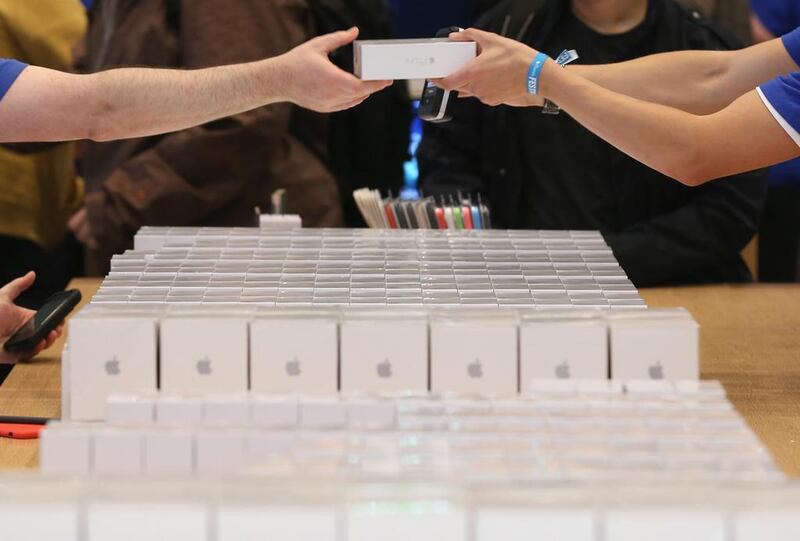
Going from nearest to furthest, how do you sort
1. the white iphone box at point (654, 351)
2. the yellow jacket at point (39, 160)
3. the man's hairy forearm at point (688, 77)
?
the white iphone box at point (654, 351) → the man's hairy forearm at point (688, 77) → the yellow jacket at point (39, 160)

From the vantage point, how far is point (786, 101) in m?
2.30

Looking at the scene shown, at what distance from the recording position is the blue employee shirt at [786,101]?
229cm

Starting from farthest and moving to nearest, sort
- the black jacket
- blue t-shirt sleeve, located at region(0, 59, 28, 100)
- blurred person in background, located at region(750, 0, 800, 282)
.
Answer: blurred person in background, located at region(750, 0, 800, 282) → the black jacket → blue t-shirt sleeve, located at region(0, 59, 28, 100)

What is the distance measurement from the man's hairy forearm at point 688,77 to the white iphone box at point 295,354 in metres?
1.46

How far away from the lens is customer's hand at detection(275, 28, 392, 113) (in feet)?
8.48

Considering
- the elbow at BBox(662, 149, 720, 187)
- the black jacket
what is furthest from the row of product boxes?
the black jacket

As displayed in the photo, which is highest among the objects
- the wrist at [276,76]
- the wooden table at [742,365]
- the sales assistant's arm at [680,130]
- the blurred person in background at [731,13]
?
the blurred person in background at [731,13]

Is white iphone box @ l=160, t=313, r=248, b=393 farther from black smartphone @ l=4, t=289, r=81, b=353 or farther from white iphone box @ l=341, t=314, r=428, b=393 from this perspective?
black smartphone @ l=4, t=289, r=81, b=353

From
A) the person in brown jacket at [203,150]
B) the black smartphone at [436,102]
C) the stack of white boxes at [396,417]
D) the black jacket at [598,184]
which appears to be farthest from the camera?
the person in brown jacket at [203,150]

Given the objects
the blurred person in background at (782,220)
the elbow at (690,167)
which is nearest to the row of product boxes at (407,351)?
the elbow at (690,167)

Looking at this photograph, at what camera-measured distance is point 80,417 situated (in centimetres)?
189

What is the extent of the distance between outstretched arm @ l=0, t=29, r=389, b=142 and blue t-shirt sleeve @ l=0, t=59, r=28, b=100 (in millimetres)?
10

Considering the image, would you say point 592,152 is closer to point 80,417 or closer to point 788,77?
point 788,77

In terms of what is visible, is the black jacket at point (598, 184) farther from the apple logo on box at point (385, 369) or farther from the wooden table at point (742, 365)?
the apple logo on box at point (385, 369)
